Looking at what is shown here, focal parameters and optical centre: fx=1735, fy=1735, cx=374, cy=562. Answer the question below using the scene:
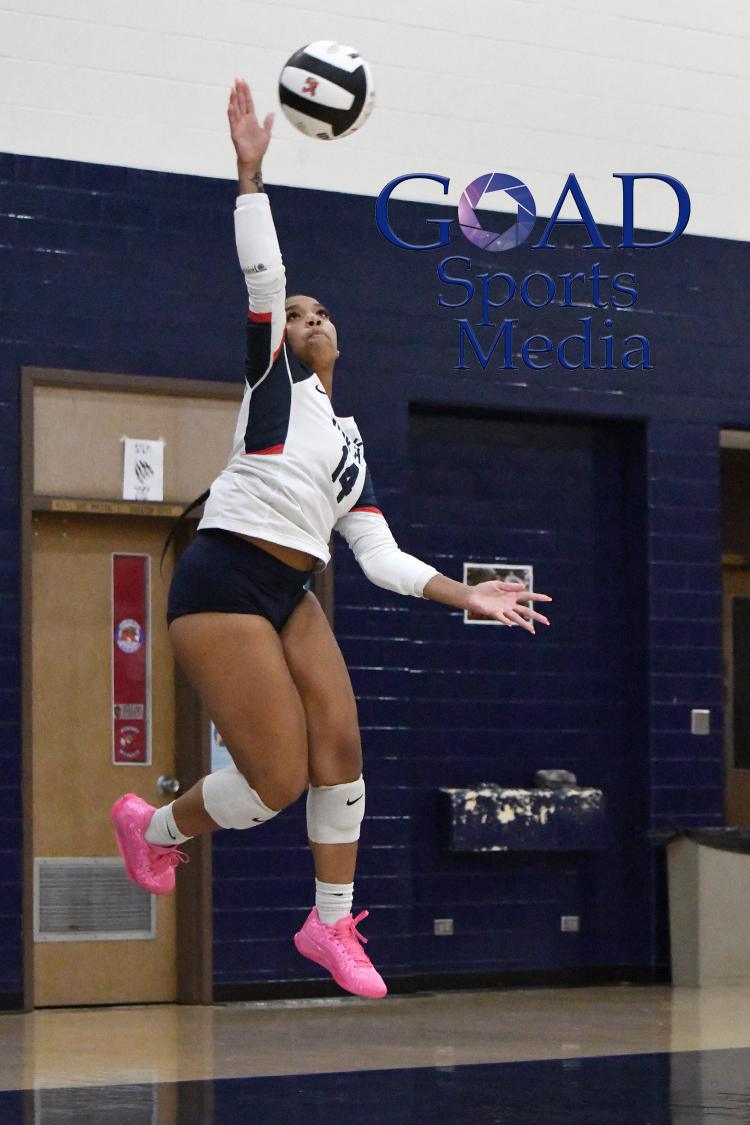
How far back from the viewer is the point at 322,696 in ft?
14.3

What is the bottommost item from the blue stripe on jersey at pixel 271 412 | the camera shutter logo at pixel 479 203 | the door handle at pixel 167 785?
the door handle at pixel 167 785

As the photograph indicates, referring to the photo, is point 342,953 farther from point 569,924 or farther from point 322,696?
point 569,924

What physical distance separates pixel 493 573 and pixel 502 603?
4192 millimetres

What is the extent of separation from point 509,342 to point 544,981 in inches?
122

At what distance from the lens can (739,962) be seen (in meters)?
8.34

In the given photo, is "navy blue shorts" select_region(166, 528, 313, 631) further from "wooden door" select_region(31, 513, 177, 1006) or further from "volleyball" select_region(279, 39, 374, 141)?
"wooden door" select_region(31, 513, 177, 1006)

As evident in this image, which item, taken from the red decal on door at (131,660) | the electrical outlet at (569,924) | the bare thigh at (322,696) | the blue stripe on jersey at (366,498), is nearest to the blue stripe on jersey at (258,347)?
the blue stripe on jersey at (366,498)

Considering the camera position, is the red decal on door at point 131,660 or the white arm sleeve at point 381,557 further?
the red decal on door at point 131,660

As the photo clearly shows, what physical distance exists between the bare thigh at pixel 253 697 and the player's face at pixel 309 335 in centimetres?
76

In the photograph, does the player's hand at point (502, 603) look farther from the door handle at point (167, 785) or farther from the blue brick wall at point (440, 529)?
the door handle at point (167, 785)

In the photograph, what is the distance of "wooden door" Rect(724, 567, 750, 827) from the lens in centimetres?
998

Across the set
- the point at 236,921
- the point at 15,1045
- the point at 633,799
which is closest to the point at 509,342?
the point at 633,799

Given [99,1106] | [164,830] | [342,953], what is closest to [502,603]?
[342,953]

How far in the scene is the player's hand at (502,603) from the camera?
4.23 m
